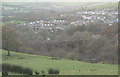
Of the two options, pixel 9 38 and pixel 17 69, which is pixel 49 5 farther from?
pixel 17 69

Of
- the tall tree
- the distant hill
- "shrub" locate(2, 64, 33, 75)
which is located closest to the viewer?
"shrub" locate(2, 64, 33, 75)

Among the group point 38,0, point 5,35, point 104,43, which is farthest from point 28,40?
point 38,0

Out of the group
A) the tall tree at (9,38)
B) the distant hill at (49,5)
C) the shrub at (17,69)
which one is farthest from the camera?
the distant hill at (49,5)

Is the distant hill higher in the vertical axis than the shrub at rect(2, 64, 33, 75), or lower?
higher

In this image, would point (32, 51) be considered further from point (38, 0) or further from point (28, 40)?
point (38, 0)

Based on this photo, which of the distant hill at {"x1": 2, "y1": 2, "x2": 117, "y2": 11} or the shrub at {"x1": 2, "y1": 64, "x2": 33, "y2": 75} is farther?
the distant hill at {"x1": 2, "y1": 2, "x2": 117, "y2": 11}

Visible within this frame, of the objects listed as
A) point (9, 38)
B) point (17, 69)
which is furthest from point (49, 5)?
point (17, 69)

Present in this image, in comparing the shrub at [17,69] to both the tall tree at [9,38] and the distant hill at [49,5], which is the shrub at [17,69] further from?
the distant hill at [49,5]

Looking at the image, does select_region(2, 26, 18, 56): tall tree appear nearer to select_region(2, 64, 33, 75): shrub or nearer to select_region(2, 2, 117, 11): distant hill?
select_region(2, 2, 117, 11): distant hill

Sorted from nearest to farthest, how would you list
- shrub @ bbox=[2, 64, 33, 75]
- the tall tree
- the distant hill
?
1. shrub @ bbox=[2, 64, 33, 75]
2. the tall tree
3. the distant hill

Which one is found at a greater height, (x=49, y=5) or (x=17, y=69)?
(x=49, y=5)

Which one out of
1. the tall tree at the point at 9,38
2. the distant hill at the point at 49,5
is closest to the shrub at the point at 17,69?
the tall tree at the point at 9,38

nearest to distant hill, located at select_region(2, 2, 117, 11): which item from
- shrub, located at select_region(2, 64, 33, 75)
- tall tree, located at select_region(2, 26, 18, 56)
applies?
tall tree, located at select_region(2, 26, 18, 56)
